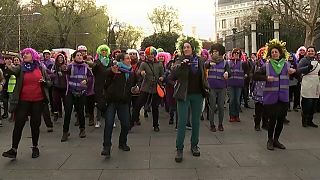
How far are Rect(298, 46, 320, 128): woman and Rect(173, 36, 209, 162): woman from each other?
353cm

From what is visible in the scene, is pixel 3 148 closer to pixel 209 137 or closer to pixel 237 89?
pixel 209 137

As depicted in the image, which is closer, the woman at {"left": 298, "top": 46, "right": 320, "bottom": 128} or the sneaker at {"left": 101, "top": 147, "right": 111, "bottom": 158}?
the sneaker at {"left": 101, "top": 147, "right": 111, "bottom": 158}

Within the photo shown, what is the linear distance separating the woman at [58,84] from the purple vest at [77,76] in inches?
37.3

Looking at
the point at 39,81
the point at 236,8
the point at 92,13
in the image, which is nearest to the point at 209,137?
the point at 39,81

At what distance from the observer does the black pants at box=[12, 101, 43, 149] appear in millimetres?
6949

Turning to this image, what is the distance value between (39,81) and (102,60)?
2.43 metres

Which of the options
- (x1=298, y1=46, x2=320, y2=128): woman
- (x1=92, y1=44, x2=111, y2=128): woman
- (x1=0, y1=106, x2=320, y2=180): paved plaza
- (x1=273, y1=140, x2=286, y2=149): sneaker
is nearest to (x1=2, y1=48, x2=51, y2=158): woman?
(x1=0, y1=106, x2=320, y2=180): paved plaza

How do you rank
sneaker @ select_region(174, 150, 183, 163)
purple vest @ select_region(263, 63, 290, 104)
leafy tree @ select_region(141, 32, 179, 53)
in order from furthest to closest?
1. leafy tree @ select_region(141, 32, 179, 53)
2. purple vest @ select_region(263, 63, 290, 104)
3. sneaker @ select_region(174, 150, 183, 163)

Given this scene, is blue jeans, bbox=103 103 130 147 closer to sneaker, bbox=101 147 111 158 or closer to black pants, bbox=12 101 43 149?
sneaker, bbox=101 147 111 158

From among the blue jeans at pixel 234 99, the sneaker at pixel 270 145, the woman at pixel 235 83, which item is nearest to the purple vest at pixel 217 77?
the woman at pixel 235 83

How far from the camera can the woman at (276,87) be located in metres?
7.31

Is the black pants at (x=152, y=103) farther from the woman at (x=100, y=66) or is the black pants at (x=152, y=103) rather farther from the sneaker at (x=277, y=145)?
the sneaker at (x=277, y=145)

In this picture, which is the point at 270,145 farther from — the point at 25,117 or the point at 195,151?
the point at 25,117

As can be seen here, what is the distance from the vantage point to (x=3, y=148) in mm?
7859
